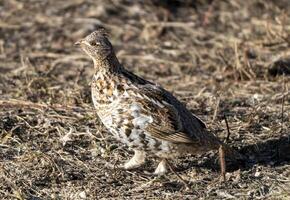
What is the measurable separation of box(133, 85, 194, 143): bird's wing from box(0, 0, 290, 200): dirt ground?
14.7 inches

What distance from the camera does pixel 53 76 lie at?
32.2 feet

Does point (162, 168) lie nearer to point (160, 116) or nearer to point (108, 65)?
point (160, 116)

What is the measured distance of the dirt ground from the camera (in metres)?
6.84

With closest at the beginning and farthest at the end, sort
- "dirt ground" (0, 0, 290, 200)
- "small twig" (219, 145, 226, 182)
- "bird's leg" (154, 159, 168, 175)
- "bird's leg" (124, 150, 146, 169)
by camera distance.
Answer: "small twig" (219, 145, 226, 182) → "dirt ground" (0, 0, 290, 200) → "bird's leg" (154, 159, 168, 175) → "bird's leg" (124, 150, 146, 169)

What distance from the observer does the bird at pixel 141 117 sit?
672 cm

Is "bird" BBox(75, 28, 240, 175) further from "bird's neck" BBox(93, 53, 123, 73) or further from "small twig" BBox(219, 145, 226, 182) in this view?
"small twig" BBox(219, 145, 226, 182)

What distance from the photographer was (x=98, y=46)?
713 centimetres

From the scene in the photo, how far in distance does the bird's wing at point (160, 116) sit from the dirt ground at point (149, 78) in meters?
0.37

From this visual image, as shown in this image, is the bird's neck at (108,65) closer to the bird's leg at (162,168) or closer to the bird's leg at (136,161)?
the bird's leg at (136,161)

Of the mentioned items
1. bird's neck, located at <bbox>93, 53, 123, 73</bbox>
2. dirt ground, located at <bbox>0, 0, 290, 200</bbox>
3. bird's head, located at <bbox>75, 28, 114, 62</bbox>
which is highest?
bird's head, located at <bbox>75, 28, 114, 62</bbox>

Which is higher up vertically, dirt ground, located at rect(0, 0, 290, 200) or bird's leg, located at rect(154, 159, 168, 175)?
bird's leg, located at rect(154, 159, 168, 175)

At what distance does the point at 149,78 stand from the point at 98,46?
2992 mm

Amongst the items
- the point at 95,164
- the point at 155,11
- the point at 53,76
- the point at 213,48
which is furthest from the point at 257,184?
the point at 155,11

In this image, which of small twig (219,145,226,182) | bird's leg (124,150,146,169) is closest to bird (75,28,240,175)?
bird's leg (124,150,146,169)
